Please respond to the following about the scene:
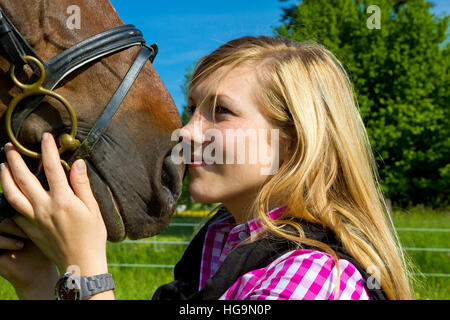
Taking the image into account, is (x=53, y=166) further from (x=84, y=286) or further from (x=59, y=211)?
(x=84, y=286)

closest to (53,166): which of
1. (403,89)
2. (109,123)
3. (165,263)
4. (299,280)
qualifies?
(109,123)

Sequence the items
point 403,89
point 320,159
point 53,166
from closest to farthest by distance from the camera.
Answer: point 53,166 → point 320,159 → point 403,89

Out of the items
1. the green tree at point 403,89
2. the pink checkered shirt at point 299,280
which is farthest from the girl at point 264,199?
the green tree at point 403,89

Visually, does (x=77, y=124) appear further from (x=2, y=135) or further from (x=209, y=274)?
(x=209, y=274)

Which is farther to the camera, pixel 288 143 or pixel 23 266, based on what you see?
pixel 23 266

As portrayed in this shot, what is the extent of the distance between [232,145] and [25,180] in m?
0.61

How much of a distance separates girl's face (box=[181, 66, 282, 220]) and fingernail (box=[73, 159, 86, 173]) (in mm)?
327

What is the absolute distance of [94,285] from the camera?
109cm

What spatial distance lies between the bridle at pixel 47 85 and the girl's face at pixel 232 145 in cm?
29

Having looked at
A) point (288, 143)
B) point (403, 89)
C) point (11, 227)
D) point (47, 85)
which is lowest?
point (11, 227)

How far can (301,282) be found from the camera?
102cm

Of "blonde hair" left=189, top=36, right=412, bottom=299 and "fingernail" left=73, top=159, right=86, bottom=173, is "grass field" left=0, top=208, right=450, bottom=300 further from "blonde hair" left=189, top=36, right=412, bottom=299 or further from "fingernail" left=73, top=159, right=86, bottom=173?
"fingernail" left=73, top=159, right=86, bottom=173

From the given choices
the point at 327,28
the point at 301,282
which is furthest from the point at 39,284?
the point at 327,28

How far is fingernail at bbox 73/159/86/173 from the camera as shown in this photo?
1274mm
